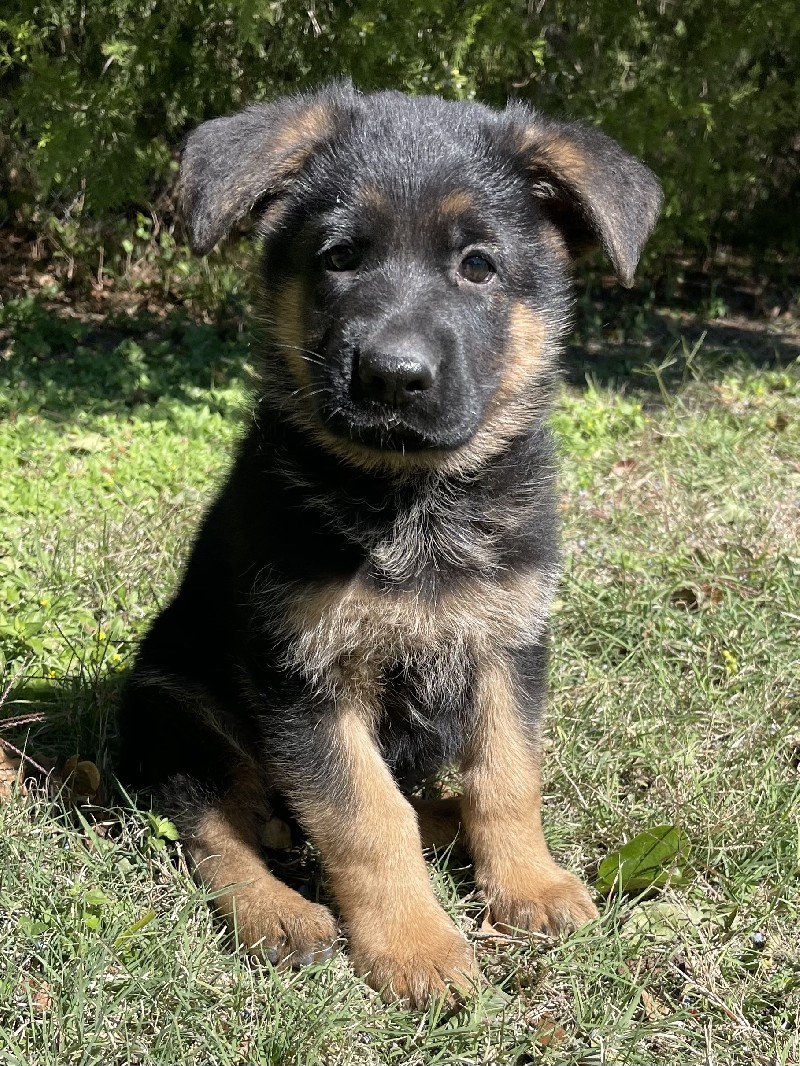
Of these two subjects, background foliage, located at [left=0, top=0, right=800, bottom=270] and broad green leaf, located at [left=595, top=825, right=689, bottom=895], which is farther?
background foliage, located at [left=0, top=0, right=800, bottom=270]

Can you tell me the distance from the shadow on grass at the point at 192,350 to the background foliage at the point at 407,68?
796 millimetres

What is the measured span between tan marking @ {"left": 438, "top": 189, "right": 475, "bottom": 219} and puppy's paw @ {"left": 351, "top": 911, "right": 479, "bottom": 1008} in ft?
5.47

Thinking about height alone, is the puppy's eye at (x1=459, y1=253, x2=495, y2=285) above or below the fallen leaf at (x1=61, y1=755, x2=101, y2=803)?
above

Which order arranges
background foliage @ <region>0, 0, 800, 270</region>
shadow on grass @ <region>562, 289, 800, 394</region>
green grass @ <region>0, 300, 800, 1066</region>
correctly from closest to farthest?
green grass @ <region>0, 300, 800, 1066</region> → background foliage @ <region>0, 0, 800, 270</region> → shadow on grass @ <region>562, 289, 800, 394</region>

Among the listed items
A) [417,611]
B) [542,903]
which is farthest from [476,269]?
[542,903]

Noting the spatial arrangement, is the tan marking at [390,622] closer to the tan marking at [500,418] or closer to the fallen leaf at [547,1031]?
the tan marking at [500,418]

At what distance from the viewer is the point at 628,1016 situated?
237cm

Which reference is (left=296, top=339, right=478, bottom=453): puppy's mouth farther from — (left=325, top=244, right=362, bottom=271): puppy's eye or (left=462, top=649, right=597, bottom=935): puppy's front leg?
(left=462, top=649, right=597, bottom=935): puppy's front leg

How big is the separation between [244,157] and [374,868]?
1.71m

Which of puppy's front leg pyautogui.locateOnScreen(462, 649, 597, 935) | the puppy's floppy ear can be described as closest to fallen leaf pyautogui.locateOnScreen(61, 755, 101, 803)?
puppy's front leg pyautogui.locateOnScreen(462, 649, 597, 935)

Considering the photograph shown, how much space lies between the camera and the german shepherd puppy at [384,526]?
2.58 m

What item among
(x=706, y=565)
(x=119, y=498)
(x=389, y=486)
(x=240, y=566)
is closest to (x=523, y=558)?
(x=389, y=486)

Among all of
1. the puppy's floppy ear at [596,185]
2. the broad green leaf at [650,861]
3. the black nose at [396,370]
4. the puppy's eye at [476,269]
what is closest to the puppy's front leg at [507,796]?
the broad green leaf at [650,861]

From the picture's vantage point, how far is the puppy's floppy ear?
2643 mm
